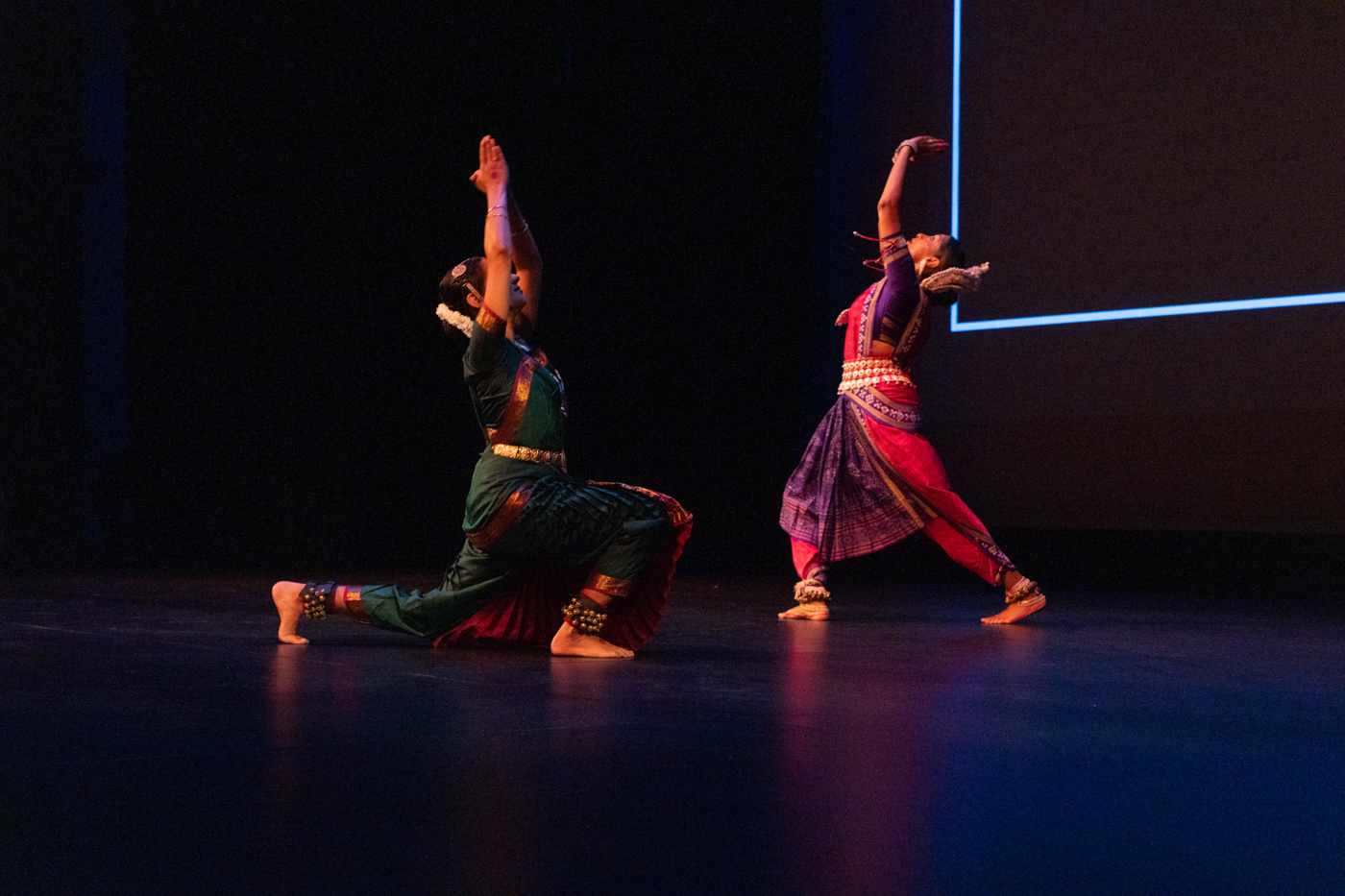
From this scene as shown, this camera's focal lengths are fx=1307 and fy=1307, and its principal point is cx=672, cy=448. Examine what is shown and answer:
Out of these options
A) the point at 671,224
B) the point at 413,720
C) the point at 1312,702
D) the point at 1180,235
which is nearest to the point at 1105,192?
the point at 1180,235

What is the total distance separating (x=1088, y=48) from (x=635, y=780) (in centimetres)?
491

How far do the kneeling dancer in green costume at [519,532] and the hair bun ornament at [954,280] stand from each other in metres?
1.57

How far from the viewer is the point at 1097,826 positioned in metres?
1.35

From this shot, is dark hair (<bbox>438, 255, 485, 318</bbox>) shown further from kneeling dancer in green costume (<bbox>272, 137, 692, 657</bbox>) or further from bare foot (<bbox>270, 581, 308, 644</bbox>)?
bare foot (<bbox>270, 581, 308, 644</bbox>)

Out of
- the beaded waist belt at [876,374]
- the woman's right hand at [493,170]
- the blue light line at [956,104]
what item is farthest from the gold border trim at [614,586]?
the blue light line at [956,104]

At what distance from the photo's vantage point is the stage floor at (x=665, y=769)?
3.87 feet

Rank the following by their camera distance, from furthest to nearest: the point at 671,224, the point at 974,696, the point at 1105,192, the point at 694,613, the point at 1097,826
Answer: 1. the point at 671,224
2. the point at 1105,192
3. the point at 694,613
4. the point at 974,696
5. the point at 1097,826

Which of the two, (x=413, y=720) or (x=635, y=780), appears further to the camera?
(x=413, y=720)

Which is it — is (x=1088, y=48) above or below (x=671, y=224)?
above

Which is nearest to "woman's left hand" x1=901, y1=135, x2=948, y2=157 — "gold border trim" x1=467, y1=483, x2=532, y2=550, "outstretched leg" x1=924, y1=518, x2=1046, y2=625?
"outstretched leg" x1=924, y1=518, x2=1046, y2=625

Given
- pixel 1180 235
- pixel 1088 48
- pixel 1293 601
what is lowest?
pixel 1293 601

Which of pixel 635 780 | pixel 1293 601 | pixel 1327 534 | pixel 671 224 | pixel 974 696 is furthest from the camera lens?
pixel 671 224

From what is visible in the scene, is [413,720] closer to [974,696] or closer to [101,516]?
[974,696]

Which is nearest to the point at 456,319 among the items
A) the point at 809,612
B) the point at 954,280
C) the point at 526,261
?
the point at 526,261
